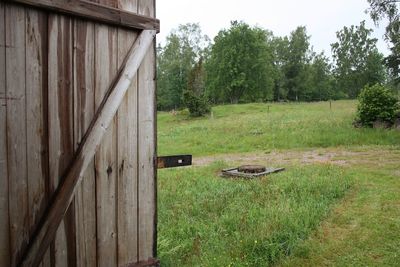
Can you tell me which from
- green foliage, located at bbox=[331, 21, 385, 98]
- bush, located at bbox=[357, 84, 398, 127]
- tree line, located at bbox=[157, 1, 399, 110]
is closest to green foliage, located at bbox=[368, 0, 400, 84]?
bush, located at bbox=[357, 84, 398, 127]

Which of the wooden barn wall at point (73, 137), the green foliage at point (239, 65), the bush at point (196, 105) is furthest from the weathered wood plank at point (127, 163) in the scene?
the green foliage at point (239, 65)

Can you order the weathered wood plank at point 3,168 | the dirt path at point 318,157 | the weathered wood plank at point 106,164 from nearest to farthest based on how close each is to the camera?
1. the weathered wood plank at point 3,168
2. the weathered wood plank at point 106,164
3. the dirt path at point 318,157

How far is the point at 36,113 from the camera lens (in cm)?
230

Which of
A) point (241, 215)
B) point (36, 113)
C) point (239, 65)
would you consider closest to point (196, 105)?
point (239, 65)

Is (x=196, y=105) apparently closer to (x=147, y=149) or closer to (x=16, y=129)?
(x=147, y=149)

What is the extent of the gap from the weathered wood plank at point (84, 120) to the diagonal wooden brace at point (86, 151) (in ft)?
0.21

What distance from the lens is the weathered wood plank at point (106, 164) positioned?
2.64m

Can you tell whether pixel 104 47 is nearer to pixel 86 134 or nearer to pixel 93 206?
pixel 86 134

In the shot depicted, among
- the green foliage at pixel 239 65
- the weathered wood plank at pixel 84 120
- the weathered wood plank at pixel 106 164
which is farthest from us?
the green foliage at pixel 239 65

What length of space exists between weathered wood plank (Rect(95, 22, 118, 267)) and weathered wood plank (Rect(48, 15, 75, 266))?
225mm

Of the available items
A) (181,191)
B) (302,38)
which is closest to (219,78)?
(302,38)

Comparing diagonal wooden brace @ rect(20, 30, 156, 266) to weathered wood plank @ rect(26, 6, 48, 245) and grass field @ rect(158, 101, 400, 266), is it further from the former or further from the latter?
grass field @ rect(158, 101, 400, 266)

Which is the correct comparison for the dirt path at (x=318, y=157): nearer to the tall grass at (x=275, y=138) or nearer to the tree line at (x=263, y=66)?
the tall grass at (x=275, y=138)

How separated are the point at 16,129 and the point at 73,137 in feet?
1.21
